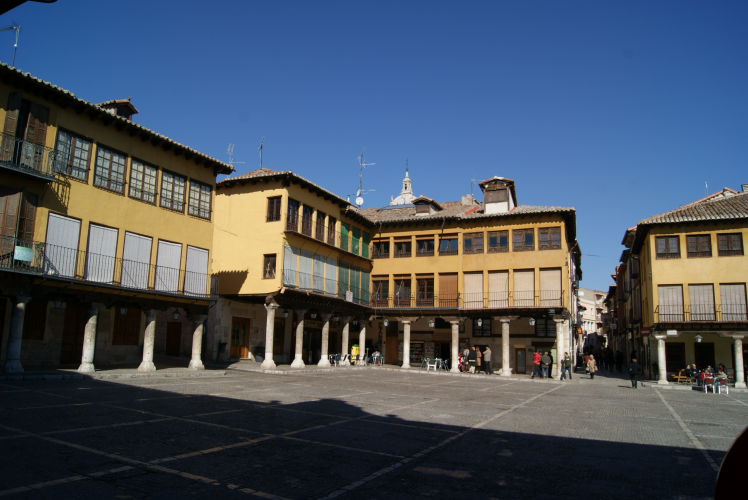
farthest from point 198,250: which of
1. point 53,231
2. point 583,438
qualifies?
point 583,438

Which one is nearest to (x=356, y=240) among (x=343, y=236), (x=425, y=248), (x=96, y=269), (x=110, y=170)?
(x=343, y=236)

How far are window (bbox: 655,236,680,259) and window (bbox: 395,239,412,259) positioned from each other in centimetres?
1579

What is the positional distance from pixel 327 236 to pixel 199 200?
921 centimetres

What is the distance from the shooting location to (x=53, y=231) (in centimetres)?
1936

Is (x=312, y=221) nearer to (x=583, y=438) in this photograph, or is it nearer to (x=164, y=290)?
(x=164, y=290)

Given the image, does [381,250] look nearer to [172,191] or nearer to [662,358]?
[172,191]

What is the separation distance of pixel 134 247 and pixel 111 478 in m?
17.2

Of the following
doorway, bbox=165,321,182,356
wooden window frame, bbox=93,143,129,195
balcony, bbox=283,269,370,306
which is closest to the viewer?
wooden window frame, bbox=93,143,129,195

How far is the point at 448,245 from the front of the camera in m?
37.6

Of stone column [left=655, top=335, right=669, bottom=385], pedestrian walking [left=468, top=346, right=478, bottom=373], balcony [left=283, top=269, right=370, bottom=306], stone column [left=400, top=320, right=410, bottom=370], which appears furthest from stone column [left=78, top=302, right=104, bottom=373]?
stone column [left=655, top=335, right=669, bottom=385]

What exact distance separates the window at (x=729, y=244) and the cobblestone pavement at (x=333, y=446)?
1690 centimetres

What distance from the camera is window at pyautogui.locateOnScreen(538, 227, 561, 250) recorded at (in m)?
34.3

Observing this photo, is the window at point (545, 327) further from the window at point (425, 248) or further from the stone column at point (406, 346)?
the stone column at point (406, 346)

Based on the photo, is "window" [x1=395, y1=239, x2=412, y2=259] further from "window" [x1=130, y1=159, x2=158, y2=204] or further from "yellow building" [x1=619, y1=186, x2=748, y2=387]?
"window" [x1=130, y1=159, x2=158, y2=204]
